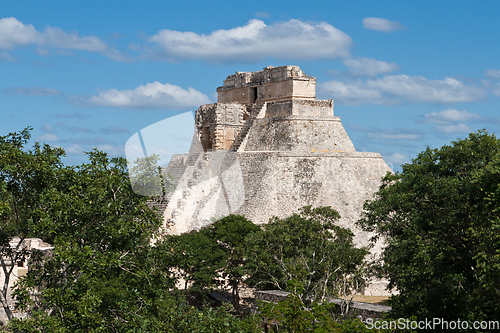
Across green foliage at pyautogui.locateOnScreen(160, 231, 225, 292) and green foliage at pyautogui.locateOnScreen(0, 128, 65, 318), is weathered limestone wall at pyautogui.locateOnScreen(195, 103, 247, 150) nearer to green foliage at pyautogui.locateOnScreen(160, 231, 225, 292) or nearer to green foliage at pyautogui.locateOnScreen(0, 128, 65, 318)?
green foliage at pyautogui.locateOnScreen(160, 231, 225, 292)

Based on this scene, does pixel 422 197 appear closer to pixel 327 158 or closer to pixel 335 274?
pixel 335 274

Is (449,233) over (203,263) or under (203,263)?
over

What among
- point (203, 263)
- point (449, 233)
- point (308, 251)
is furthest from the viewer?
point (203, 263)

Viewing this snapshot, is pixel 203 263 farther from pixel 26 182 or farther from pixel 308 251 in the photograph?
pixel 26 182

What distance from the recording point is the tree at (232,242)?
953 inches

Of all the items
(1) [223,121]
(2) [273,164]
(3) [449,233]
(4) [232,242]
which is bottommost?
(4) [232,242]

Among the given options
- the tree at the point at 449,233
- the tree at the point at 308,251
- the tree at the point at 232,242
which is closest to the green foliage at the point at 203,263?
the tree at the point at 232,242

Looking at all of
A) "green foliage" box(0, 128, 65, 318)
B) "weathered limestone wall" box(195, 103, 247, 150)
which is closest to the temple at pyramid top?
"weathered limestone wall" box(195, 103, 247, 150)

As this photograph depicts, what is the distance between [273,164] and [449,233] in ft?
45.7

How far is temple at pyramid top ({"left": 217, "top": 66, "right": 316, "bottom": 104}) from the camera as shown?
30.3 m

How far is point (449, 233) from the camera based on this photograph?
571 inches

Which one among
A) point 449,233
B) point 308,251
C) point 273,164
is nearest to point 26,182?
point 449,233

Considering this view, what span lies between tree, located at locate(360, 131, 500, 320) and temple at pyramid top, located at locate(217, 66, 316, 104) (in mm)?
11915

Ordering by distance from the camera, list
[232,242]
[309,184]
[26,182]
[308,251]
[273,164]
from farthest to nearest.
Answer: [273,164], [309,184], [232,242], [308,251], [26,182]
